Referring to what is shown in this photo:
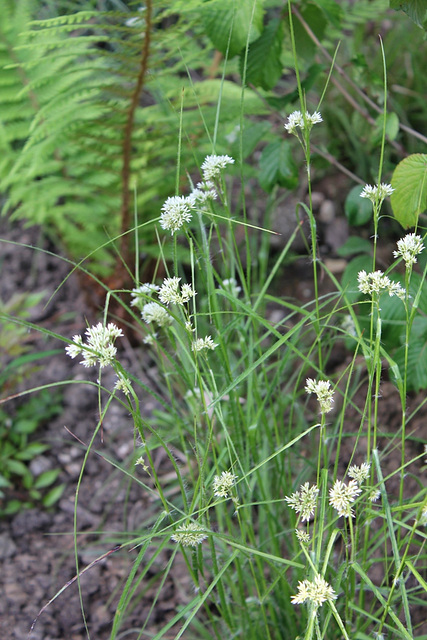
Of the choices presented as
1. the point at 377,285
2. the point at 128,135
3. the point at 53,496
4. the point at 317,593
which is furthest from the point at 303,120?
the point at 53,496

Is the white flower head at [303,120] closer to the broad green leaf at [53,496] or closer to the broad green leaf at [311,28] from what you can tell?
the broad green leaf at [311,28]

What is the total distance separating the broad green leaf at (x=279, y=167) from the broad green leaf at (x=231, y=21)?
0.24 metres

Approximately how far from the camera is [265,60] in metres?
1.31

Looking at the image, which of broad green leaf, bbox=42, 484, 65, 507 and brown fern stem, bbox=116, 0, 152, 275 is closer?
brown fern stem, bbox=116, 0, 152, 275

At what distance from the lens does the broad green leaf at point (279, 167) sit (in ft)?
4.58

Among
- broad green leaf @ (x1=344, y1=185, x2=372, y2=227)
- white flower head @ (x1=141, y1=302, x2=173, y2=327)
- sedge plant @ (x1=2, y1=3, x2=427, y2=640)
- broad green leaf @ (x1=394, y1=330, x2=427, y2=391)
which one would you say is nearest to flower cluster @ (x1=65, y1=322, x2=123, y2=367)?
sedge plant @ (x1=2, y1=3, x2=427, y2=640)

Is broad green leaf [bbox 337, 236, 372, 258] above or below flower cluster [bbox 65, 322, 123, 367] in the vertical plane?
below

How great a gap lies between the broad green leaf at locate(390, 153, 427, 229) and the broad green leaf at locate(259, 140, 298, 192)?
16.1 inches

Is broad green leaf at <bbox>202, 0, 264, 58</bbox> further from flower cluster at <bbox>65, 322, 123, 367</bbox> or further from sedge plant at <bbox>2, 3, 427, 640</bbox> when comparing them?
flower cluster at <bbox>65, 322, 123, 367</bbox>

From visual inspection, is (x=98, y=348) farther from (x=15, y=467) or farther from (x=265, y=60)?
(x=15, y=467)

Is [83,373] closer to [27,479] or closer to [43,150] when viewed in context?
[27,479]

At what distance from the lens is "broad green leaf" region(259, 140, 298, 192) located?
140cm

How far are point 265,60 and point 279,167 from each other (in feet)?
0.74

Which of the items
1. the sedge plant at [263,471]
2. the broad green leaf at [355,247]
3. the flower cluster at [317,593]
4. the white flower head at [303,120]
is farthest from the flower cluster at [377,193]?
the broad green leaf at [355,247]
